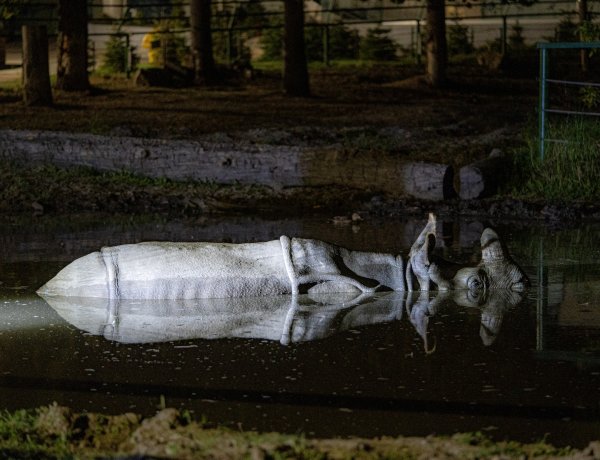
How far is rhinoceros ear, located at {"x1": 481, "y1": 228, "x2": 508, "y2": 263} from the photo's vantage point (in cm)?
854

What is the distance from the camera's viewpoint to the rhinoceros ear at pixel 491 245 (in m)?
8.54

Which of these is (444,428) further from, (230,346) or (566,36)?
(566,36)

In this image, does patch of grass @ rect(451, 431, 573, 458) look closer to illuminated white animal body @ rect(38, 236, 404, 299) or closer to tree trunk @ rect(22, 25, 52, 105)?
illuminated white animal body @ rect(38, 236, 404, 299)

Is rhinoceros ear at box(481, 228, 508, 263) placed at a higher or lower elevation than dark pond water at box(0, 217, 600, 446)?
higher

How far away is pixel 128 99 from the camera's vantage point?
72.6 feet

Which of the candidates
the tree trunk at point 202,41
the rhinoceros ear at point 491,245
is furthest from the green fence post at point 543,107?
the tree trunk at point 202,41

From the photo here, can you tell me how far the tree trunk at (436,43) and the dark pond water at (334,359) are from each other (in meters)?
14.2

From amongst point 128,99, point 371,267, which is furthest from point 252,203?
point 128,99

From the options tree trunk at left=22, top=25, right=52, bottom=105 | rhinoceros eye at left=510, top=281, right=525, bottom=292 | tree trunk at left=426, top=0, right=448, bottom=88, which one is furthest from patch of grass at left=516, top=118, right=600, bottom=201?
tree trunk at left=426, top=0, right=448, bottom=88

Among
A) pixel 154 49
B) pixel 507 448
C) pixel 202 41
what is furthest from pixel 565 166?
pixel 154 49

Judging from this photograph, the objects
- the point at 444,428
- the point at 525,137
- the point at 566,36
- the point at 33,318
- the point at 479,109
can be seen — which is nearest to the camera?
the point at 444,428

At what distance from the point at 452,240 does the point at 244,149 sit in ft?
12.3

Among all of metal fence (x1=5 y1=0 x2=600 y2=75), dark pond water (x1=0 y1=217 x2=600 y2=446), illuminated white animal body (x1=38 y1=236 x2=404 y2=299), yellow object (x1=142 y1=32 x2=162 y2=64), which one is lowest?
dark pond water (x1=0 y1=217 x2=600 y2=446)

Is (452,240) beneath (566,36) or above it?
beneath
